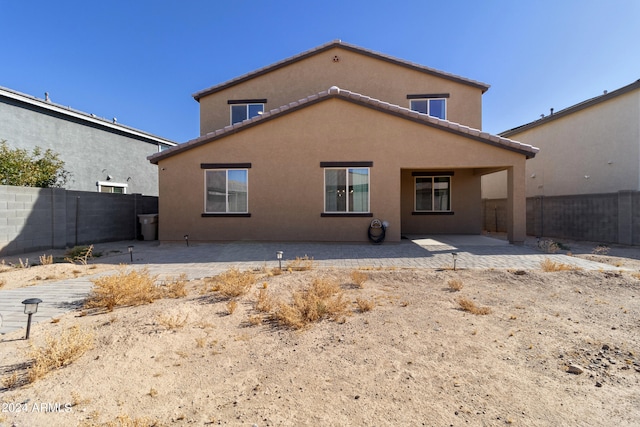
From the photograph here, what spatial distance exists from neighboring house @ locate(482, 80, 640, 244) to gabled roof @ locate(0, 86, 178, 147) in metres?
22.9

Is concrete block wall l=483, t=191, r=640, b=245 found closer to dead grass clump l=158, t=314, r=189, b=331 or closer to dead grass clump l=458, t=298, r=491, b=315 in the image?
dead grass clump l=458, t=298, r=491, b=315

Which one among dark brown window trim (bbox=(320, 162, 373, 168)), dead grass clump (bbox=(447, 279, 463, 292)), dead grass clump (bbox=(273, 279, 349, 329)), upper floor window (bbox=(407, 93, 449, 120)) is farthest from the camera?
upper floor window (bbox=(407, 93, 449, 120))

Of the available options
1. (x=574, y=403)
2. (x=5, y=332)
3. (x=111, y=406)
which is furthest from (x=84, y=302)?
(x=574, y=403)

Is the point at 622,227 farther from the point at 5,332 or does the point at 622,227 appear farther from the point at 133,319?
the point at 5,332

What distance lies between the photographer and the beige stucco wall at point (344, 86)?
48.5ft

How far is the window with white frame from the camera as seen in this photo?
11.5 m

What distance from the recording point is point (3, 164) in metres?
10.1

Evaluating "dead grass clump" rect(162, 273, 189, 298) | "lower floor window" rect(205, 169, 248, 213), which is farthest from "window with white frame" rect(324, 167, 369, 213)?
"dead grass clump" rect(162, 273, 189, 298)

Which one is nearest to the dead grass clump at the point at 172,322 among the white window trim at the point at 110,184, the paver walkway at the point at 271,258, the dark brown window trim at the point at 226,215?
the paver walkway at the point at 271,258

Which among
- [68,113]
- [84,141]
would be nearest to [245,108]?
[68,113]

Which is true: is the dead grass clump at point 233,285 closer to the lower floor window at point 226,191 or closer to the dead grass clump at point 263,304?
the dead grass clump at point 263,304

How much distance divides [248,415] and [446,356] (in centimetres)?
229

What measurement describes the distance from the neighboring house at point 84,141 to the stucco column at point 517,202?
2028cm

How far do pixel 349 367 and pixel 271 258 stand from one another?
609 centimetres
